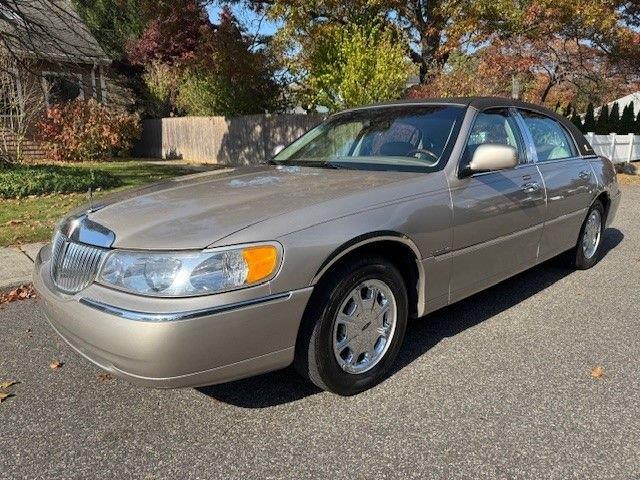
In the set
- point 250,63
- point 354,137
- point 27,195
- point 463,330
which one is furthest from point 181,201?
point 250,63

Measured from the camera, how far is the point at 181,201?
3133 millimetres

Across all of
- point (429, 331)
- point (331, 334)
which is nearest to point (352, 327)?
point (331, 334)

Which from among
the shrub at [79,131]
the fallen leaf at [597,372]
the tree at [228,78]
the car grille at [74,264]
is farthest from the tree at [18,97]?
the fallen leaf at [597,372]

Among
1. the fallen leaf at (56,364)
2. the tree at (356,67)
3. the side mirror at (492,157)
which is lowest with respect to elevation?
the fallen leaf at (56,364)

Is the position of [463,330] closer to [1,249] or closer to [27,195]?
[1,249]

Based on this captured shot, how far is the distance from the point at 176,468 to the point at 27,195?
8.50m

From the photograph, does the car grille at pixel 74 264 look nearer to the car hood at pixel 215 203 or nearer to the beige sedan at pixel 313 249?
the beige sedan at pixel 313 249

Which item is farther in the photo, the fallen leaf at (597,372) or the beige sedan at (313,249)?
the fallen leaf at (597,372)

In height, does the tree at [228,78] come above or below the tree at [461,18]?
below

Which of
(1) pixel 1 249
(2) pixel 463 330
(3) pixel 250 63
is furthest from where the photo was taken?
(3) pixel 250 63

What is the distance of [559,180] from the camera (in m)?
4.66

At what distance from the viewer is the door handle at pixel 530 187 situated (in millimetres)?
4164

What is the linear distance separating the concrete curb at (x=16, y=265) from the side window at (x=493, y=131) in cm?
397

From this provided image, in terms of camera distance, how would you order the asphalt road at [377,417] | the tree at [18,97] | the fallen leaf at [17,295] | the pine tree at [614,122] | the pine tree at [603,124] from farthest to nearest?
the pine tree at [614,122] → the pine tree at [603,124] → the tree at [18,97] → the fallen leaf at [17,295] → the asphalt road at [377,417]
